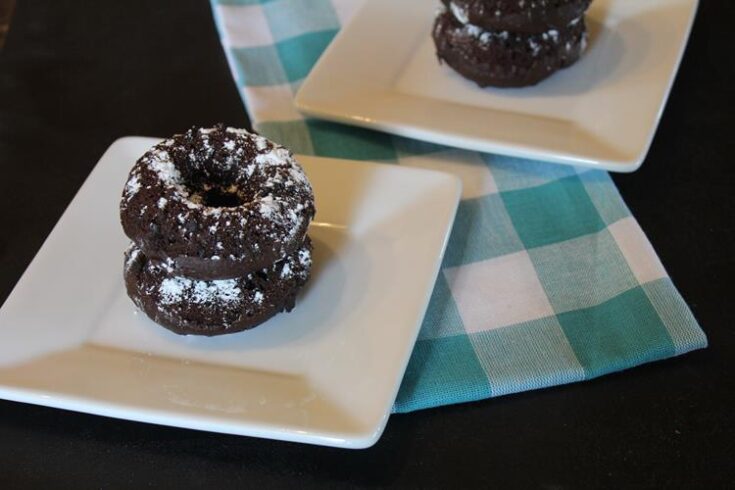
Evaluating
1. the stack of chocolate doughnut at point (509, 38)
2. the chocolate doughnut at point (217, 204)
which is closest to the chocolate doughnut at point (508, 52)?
the stack of chocolate doughnut at point (509, 38)

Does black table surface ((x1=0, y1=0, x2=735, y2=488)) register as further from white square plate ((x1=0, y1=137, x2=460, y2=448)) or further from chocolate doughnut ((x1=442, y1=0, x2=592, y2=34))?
chocolate doughnut ((x1=442, y1=0, x2=592, y2=34))

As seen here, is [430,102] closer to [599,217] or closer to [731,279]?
[599,217]

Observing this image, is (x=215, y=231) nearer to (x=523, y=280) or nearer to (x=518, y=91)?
(x=523, y=280)

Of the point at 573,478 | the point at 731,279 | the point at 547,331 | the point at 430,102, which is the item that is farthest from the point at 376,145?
the point at 573,478

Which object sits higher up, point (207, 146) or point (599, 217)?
point (207, 146)

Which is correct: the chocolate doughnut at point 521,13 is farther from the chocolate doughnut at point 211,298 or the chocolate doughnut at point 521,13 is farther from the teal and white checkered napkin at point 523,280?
the chocolate doughnut at point 211,298

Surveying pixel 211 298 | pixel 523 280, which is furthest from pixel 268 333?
pixel 523 280
